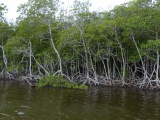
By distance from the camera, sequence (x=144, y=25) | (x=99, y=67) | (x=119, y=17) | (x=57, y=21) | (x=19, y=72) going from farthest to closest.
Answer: (x=19, y=72) → (x=99, y=67) → (x=57, y=21) → (x=119, y=17) → (x=144, y=25)

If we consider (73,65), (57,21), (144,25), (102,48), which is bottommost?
(73,65)

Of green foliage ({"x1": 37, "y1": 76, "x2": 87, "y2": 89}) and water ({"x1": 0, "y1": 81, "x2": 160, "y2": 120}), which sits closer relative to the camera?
water ({"x1": 0, "y1": 81, "x2": 160, "y2": 120})

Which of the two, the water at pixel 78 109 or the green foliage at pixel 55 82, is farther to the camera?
the green foliage at pixel 55 82

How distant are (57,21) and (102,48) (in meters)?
6.70

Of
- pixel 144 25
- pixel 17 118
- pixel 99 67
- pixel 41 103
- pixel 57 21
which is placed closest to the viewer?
pixel 17 118

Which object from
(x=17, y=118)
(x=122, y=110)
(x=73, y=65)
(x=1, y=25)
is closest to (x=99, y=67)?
(x=73, y=65)

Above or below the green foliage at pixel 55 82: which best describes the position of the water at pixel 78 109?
below

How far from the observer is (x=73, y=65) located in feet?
103

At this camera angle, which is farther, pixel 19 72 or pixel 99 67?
pixel 19 72

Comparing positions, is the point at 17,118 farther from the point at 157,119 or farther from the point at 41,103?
the point at 157,119

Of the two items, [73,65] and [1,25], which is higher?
[1,25]

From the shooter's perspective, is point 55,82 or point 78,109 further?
point 55,82

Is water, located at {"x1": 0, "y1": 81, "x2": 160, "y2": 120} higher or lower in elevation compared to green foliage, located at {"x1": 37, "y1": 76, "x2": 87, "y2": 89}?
lower

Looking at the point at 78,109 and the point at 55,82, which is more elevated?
the point at 55,82
